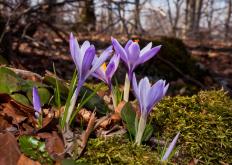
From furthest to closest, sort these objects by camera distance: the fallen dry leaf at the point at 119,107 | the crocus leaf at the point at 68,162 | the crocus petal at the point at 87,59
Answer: the fallen dry leaf at the point at 119,107
the crocus petal at the point at 87,59
the crocus leaf at the point at 68,162

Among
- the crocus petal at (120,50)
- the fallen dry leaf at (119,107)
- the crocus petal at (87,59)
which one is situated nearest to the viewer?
the crocus petal at (87,59)

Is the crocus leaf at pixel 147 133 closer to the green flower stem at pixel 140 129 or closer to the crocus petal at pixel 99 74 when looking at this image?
the green flower stem at pixel 140 129

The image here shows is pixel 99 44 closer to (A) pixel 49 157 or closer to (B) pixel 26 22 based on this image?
(B) pixel 26 22

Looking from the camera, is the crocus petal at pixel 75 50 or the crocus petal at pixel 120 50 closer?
the crocus petal at pixel 75 50

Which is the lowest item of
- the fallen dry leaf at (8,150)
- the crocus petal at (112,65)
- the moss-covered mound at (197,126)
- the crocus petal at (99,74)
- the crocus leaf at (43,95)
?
the moss-covered mound at (197,126)

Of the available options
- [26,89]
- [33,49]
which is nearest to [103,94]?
[26,89]

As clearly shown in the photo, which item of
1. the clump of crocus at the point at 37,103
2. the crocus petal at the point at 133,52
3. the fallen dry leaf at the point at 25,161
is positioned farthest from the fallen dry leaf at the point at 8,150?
the crocus petal at the point at 133,52
